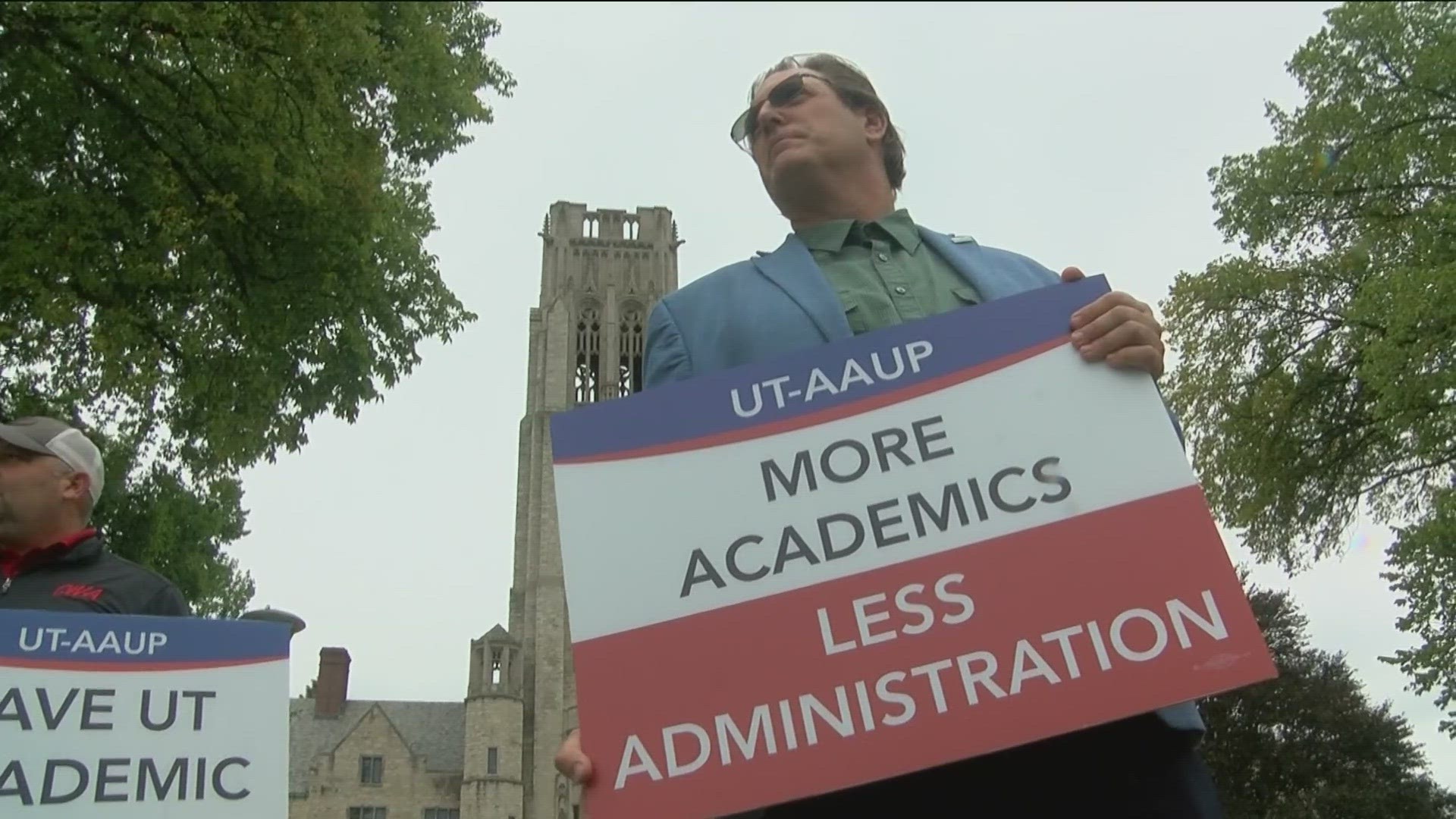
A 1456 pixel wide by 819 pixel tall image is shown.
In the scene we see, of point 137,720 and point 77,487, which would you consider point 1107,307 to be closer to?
point 137,720

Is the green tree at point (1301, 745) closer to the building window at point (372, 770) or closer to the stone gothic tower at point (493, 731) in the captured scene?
the stone gothic tower at point (493, 731)

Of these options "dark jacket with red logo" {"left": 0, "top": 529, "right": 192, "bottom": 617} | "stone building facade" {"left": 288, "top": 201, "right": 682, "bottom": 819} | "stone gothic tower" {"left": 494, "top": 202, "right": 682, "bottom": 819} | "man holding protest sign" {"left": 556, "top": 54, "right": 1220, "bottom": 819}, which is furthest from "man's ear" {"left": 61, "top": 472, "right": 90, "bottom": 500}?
"stone gothic tower" {"left": 494, "top": 202, "right": 682, "bottom": 819}

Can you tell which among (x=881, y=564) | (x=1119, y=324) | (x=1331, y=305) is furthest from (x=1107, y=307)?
(x=1331, y=305)

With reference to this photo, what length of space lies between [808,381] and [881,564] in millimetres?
427

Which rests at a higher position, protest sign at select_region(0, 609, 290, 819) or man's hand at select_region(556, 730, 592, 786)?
protest sign at select_region(0, 609, 290, 819)

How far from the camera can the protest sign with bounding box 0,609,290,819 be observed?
3.67 metres

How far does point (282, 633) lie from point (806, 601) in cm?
256

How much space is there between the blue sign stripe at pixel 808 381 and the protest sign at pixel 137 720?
2132 millimetres

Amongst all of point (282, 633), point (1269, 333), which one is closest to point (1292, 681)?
point (1269, 333)

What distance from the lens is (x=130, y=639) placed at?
389cm

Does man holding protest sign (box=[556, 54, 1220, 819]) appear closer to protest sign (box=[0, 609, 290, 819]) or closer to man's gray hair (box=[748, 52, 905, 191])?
man's gray hair (box=[748, 52, 905, 191])

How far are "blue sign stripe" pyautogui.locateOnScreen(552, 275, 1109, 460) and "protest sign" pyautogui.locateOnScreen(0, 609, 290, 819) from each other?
2.13 metres

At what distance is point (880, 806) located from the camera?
7.50ft

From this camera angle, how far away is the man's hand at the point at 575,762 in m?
2.22
